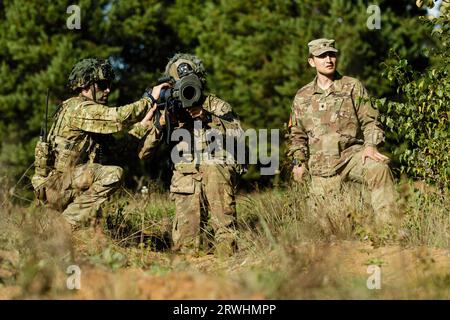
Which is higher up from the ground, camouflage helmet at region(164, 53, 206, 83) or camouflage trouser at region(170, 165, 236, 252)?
camouflage helmet at region(164, 53, 206, 83)

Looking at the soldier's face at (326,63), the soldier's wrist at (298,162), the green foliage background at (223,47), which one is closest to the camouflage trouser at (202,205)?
the soldier's wrist at (298,162)

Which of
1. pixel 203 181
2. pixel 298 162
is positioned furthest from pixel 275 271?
pixel 298 162

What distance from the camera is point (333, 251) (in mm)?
5547

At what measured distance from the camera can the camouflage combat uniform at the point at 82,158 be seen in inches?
267

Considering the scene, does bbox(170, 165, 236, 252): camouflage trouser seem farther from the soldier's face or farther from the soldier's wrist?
the soldier's face

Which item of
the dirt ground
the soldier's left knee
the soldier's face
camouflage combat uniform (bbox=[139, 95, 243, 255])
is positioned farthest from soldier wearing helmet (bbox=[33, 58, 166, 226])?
the soldier's left knee

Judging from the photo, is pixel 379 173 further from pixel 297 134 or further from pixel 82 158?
pixel 82 158

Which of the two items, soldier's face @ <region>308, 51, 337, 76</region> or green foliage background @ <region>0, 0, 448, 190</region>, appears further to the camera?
green foliage background @ <region>0, 0, 448, 190</region>

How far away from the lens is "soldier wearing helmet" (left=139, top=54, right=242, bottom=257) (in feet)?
22.1

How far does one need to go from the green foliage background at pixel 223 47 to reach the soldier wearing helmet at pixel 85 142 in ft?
35.8

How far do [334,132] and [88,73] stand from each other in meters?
2.30

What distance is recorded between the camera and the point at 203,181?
6.89 m

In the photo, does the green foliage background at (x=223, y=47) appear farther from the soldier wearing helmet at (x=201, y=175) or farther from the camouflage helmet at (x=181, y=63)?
the soldier wearing helmet at (x=201, y=175)
